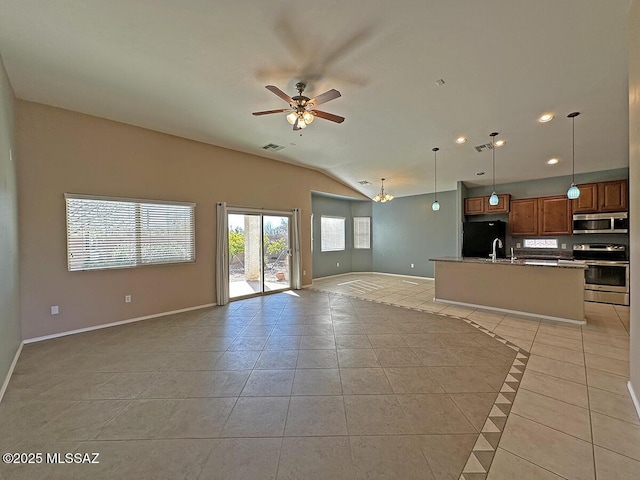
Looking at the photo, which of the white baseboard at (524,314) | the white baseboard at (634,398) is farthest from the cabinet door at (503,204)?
the white baseboard at (634,398)

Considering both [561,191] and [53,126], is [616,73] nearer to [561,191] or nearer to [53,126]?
[561,191]

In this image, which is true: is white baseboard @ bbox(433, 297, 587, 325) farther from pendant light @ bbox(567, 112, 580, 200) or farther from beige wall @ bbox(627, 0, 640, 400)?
beige wall @ bbox(627, 0, 640, 400)

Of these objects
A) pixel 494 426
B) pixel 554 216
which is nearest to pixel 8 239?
pixel 494 426

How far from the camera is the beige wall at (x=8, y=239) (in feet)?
8.71

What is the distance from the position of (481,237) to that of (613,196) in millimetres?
2539

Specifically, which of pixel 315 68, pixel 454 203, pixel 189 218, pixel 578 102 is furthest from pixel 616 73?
pixel 189 218

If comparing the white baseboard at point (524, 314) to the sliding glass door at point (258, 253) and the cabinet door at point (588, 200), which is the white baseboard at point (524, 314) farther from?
the sliding glass door at point (258, 253)

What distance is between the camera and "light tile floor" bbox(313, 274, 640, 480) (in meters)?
1.64

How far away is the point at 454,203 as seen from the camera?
8.01m

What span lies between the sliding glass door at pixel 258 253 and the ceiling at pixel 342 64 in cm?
199

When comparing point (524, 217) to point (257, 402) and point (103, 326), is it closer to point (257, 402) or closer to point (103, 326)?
point (257, 402)

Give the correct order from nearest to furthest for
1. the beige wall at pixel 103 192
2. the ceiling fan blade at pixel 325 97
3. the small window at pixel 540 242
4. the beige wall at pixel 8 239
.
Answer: the beige wall at pixel 8 239 < the ceiling fan blade at pixel 325 97 < the beige wall at pixel 103 192 < the small window at pixel 540 242

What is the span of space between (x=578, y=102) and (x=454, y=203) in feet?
14.1

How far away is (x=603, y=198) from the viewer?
5656 mm
